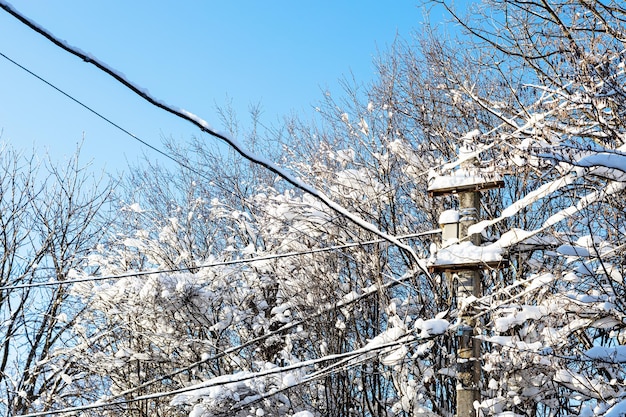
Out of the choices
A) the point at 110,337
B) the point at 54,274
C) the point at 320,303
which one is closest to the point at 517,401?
the point at 320,303

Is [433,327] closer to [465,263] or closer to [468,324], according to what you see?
[468,324]

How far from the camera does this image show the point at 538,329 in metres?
6.71

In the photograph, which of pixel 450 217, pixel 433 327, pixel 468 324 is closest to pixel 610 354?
pixel 468 324

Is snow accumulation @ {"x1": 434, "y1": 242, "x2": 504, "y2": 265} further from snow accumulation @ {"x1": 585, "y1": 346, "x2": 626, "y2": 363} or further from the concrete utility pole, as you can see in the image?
snow accumulation @ {"x1": 585, "y1": 346, "x2": 626, "y2": 363}

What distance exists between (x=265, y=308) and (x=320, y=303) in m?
1.44

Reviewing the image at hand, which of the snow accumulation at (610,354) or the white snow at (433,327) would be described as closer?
the snow accumulation at (610,354)

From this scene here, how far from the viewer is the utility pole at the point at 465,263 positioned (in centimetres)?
513

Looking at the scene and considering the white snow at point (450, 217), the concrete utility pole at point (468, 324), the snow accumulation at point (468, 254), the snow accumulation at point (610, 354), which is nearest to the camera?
the snow accumulation at point (610, 354)

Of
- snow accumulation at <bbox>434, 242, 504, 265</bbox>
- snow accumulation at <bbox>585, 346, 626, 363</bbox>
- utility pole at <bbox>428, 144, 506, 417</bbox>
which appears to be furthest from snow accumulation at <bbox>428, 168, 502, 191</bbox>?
snow accumulation at <bbox>585, 346, 626, 363</bbox>

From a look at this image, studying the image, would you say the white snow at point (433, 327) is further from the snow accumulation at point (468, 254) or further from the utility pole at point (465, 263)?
the snow accumulation at point (468, 254)

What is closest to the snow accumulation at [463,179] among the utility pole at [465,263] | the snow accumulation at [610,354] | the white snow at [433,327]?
the utility pole at [465,263]

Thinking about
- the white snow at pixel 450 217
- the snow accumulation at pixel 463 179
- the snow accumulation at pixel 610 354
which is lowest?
the snow accumulation at pixel 610 354

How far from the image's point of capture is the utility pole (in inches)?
202

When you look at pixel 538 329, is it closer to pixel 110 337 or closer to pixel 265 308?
pixel 265 308
